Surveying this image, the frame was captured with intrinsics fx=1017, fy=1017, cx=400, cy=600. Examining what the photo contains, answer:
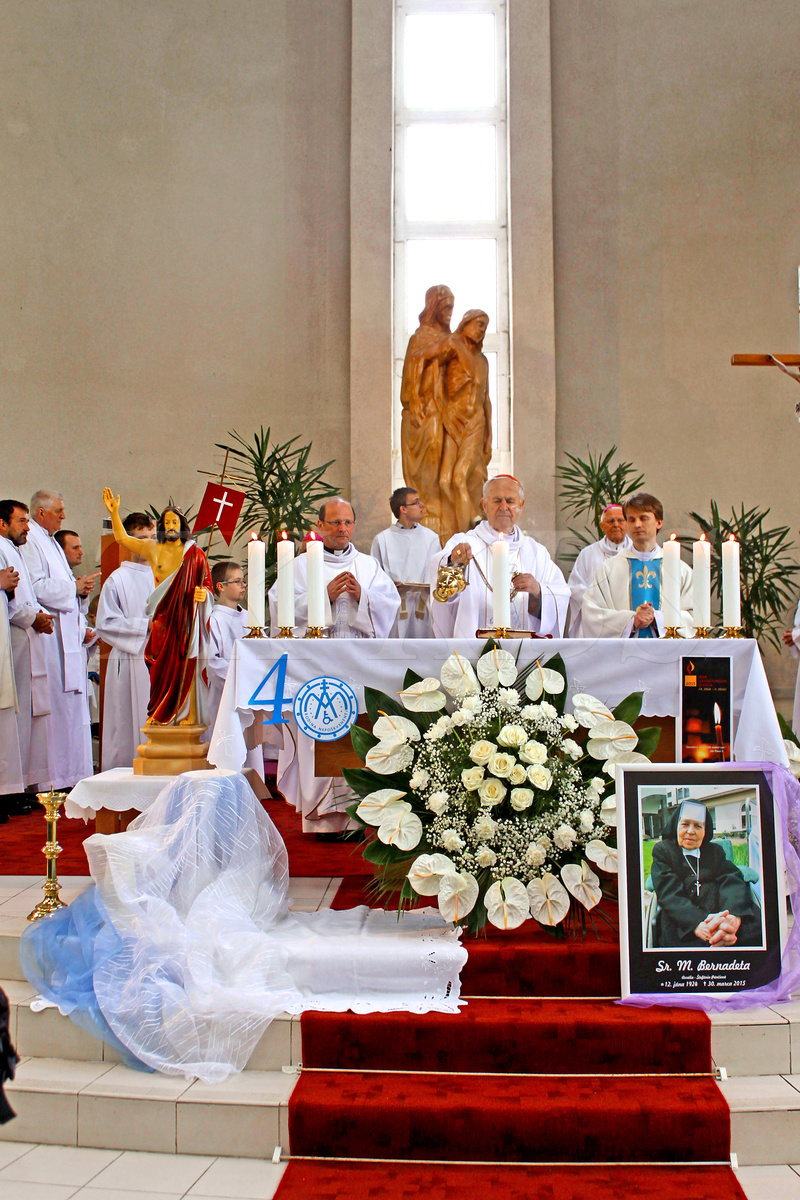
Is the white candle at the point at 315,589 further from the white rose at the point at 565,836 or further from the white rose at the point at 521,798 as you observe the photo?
the white rose at the point at 565,836

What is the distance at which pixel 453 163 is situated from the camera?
384 inches

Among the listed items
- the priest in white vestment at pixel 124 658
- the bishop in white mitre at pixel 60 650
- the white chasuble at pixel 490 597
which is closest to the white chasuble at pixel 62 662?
the bishop in white mitre at pixel 60 650

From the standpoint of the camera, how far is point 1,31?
30.4ft

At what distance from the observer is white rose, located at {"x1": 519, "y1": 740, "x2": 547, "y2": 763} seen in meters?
3.36

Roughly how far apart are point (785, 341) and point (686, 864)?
23.6ft

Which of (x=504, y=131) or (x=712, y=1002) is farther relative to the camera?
(x=504, y=131)

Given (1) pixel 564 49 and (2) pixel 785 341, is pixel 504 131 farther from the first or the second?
(2) pixel 785 341

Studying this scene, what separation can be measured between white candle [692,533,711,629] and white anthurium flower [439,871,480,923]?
1480 millimetres

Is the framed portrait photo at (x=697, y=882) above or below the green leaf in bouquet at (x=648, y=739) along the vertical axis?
below

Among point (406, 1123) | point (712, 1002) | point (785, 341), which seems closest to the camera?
point (406, 1123)

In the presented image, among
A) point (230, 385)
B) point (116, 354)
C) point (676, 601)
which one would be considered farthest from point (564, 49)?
point (676, 601)

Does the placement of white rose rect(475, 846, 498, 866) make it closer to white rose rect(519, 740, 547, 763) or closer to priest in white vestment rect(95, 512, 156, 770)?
white rose rect(519, 740, 547, 763)

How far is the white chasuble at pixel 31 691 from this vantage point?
21.4 feet

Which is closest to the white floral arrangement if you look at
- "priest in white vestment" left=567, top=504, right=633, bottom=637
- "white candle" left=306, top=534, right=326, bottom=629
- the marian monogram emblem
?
"white candle" left=306, top=534, right=326, bottom=629
